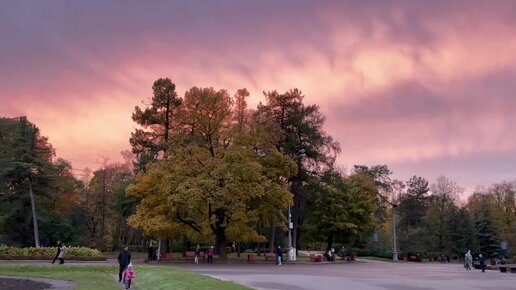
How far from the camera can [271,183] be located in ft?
160

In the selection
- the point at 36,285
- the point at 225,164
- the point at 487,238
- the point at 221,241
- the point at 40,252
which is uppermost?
the point at 225,164

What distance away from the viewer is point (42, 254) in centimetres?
4247

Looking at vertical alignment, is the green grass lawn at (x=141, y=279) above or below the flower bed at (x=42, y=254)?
below

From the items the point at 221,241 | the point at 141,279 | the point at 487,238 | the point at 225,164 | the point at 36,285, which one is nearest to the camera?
the point at 36,285

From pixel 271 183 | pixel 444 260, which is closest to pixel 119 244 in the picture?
pixel 271 183

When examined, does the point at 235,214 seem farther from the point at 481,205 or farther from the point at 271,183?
the point at 481,205

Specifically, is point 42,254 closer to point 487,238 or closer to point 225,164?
point 225,164

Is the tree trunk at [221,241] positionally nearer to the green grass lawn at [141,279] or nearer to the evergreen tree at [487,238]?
the green grass lawn at [141,279]

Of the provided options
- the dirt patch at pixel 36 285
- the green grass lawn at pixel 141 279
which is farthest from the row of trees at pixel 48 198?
the dirt patch at pixel 36 285

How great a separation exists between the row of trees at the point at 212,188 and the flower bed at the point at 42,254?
5.31 m

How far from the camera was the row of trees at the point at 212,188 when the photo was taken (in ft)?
155

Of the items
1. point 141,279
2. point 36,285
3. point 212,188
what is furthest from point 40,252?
point 36,285

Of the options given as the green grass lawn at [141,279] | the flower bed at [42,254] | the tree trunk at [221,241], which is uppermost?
the tree trunk at [221,241]

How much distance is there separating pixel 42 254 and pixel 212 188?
47.4 ft
